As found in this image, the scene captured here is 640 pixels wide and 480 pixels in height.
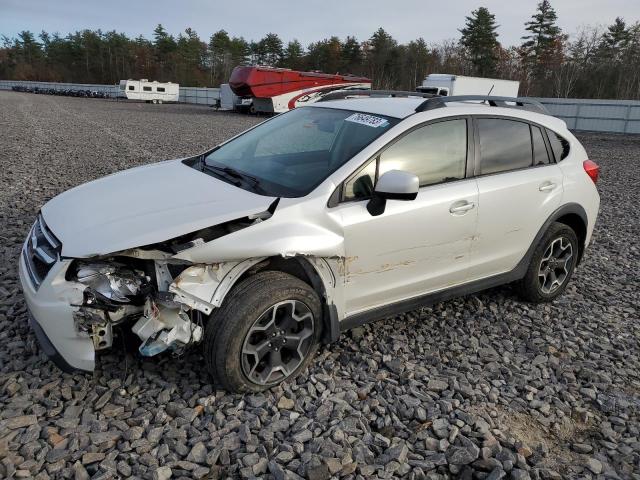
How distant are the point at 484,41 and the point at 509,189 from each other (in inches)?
2196

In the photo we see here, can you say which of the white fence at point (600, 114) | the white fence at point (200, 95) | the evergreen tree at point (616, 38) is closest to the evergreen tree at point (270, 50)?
the white fence at point (200, 95)

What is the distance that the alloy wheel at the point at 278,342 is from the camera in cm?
287

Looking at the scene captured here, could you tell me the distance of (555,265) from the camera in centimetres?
437

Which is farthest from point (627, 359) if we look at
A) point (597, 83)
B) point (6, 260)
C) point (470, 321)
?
point (597, 83)

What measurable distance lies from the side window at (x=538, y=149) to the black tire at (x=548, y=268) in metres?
0.56

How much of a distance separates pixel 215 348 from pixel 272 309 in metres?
0.39

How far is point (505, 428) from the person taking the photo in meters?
2.82

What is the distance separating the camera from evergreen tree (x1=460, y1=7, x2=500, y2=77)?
52531 millimetres

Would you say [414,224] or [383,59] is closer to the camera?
[414,224]

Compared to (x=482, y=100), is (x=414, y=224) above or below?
below

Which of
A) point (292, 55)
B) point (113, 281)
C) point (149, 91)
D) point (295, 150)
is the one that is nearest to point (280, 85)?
point (295, 150)

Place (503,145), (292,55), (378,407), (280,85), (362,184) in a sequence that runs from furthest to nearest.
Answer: (292,55) < (280,85) < (503,145) < (362,184) < (378,407)

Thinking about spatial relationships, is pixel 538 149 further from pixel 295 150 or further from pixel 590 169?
pixel 295 150

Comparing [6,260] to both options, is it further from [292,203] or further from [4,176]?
[4,176]
